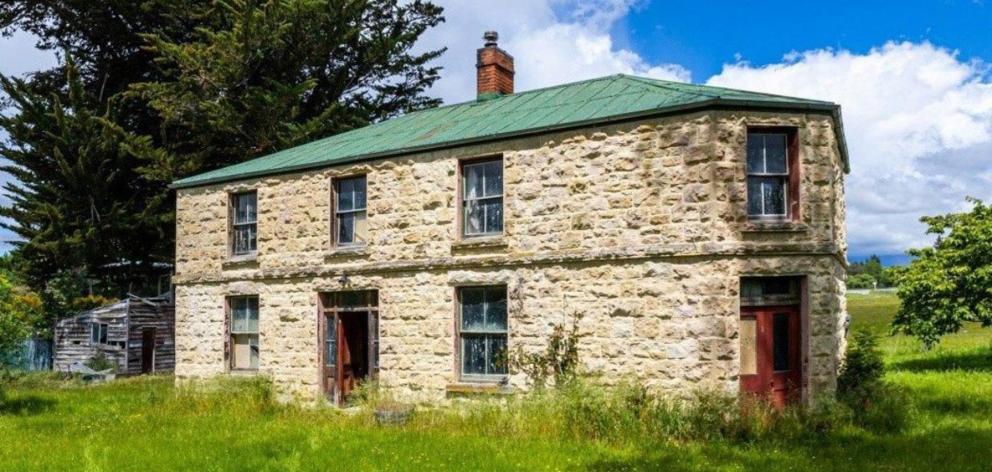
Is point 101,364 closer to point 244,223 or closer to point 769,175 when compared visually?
point 244,223

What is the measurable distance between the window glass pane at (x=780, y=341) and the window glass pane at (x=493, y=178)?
18.6 ft

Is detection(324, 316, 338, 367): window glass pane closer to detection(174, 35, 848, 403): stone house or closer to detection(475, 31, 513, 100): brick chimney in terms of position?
detection(174, 35, 848, 403): stone house

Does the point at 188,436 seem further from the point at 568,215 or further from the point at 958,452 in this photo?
the point at 958,452

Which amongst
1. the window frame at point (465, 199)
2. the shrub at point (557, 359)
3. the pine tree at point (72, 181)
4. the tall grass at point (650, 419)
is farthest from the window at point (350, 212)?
the pine tree at point (72, 181)

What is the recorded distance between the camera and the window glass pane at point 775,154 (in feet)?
46.0

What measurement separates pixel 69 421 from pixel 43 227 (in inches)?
628

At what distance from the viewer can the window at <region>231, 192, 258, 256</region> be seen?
19562 mm

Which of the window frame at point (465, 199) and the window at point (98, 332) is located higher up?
the window frame at point (465, 199)

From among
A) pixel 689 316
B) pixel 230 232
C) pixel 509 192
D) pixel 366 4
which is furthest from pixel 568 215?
pixel 366 4

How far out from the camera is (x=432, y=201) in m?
16.5

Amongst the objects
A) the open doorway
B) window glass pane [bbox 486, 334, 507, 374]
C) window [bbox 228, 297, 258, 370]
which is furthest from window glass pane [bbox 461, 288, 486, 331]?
window [bbox 228, 297, 258, 370]

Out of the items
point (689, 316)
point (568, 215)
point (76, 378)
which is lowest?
point (76, 378)

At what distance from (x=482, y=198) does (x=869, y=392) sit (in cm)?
790

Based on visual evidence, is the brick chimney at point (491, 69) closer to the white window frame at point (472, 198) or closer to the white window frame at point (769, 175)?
the white window frame at point (472, 198)
